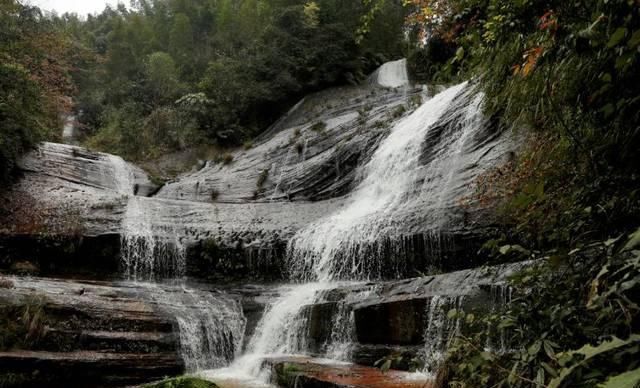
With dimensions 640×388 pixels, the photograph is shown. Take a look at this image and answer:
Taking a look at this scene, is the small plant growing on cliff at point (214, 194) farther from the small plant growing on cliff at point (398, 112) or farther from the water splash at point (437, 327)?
the water splash at point (437, 327)

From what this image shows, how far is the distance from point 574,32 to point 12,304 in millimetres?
8251

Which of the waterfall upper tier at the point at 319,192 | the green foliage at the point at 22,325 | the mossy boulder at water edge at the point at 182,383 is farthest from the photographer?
the waterfall upper tier at the point at 319,192

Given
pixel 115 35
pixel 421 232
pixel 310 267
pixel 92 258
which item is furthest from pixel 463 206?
pixel 115 35

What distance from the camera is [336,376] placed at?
5477mm

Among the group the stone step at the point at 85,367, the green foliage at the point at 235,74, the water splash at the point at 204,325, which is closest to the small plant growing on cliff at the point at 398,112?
the green foliage at the point at 235,74

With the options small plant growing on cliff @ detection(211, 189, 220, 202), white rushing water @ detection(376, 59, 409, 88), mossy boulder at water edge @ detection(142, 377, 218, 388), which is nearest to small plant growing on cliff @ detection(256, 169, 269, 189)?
small plant growing on cliff @ detection(211, 189, 220, 202)

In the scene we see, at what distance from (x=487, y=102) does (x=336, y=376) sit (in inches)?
132

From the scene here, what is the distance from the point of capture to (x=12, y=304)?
755cm

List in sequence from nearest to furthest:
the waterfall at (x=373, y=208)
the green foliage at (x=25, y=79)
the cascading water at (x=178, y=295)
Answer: the cascading water at (x=178, y=295) < the waterfall at (x=373, y=208) < the green foliage at (x=25, y=79)

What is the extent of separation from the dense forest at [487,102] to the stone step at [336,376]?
632mm

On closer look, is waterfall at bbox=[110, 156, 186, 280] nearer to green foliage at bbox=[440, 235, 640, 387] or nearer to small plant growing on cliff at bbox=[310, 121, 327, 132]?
small plant growing on cliff at bbox=[310, 121, 327, 132]

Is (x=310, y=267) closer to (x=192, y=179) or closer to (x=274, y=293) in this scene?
(x=274, y=293)

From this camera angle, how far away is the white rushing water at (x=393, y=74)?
24.3 meters

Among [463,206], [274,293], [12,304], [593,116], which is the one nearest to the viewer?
[593,116]
